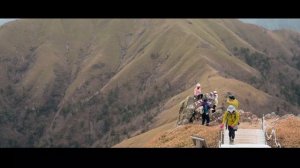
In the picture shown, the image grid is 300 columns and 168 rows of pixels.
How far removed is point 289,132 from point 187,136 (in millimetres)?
5758

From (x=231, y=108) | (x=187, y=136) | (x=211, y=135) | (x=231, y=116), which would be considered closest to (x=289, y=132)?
(x=211, y=135)

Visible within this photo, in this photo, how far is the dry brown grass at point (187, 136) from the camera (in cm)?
2645

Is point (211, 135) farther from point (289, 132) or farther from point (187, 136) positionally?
point (289, 132)

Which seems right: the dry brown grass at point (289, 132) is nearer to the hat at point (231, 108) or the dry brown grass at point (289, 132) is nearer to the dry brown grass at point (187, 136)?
the dry brown grass at point (187, 136)

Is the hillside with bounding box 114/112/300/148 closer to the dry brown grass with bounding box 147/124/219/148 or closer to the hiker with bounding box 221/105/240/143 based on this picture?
the dry brown grass with bounding box 147/124/219/148

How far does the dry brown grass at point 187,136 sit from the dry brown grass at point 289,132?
133 inches

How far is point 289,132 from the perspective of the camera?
2802 cm

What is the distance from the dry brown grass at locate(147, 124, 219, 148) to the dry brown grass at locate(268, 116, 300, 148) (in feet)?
11.1

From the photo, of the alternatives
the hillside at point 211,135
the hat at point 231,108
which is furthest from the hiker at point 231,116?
the hillside at point 211,135
